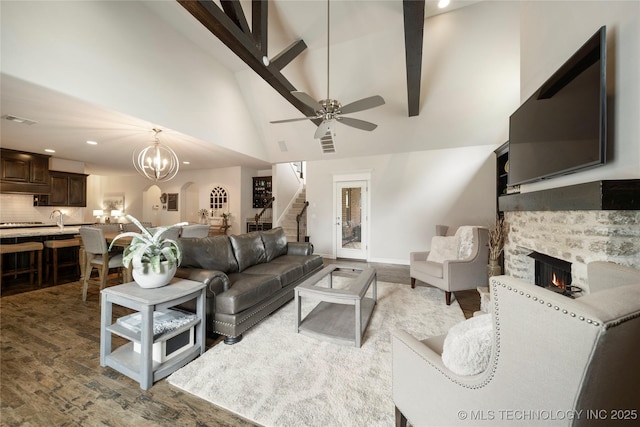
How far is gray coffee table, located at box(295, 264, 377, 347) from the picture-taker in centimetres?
216

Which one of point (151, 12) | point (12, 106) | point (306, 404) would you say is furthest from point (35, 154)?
point (306, 404)

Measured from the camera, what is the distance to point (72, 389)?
1624 millimetres

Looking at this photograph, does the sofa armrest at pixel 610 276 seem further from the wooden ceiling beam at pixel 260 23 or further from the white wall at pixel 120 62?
the white wall at pixel 120 62

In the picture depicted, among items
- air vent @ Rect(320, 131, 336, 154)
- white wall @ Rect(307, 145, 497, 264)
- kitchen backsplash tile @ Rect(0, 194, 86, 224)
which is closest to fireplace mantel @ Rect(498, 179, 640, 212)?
white wall @ Rect(307, 145, 497, 264)

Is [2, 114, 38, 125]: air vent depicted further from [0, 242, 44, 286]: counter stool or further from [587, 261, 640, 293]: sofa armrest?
[587, 261, 640, 293]: sofa armrest

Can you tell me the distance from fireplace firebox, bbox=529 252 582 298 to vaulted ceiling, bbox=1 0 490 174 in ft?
9.67

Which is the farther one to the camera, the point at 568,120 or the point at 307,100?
the point at 307,100

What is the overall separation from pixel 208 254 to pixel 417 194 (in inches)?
182

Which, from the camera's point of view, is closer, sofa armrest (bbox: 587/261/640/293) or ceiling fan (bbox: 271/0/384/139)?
sofa armrest (bbox: 587/261/640/293)

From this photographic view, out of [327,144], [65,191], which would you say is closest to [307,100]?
[327,144]

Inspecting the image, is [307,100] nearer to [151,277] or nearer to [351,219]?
[151,277]

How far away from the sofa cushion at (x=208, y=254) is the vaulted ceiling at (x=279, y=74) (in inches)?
91.8

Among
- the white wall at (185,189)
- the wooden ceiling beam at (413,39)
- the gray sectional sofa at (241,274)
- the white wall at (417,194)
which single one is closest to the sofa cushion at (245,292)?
the gray sectional sofa at (241,274)

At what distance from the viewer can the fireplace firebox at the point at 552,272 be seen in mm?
2145
